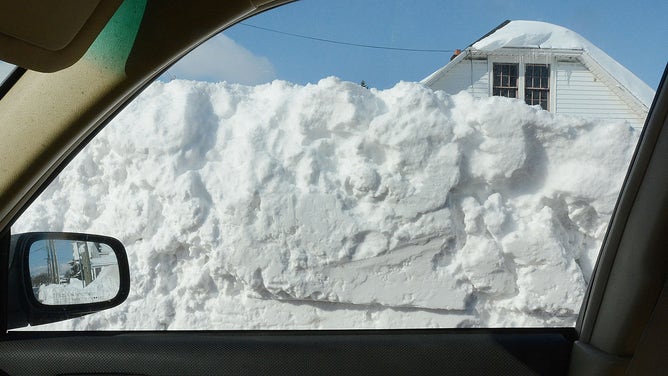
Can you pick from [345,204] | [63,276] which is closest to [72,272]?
[63,276]

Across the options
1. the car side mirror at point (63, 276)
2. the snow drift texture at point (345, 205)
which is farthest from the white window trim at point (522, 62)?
the car side mirror at point (63, 276)

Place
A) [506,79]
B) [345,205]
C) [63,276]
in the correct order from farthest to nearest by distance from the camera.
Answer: [345,205], [506,79], [63,276]

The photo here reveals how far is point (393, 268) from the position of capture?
10.4 ft

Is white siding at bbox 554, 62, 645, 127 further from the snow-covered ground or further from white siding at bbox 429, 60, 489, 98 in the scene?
the snow-covered ground

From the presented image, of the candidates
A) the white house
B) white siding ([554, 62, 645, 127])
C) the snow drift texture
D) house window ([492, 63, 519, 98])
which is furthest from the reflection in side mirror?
white siding ([554, 62, 645, 127])

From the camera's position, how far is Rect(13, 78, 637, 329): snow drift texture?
3.04m

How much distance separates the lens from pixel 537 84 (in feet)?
8.54

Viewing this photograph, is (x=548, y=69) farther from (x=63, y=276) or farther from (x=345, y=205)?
(x=63, y=276)

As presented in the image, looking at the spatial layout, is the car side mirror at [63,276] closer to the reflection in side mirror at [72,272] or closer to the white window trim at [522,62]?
the reflection in side mirror at [72,272]

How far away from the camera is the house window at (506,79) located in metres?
2.46

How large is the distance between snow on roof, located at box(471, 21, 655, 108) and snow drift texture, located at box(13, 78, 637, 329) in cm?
50

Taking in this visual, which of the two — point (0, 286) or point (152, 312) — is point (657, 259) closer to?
point (0, 286)

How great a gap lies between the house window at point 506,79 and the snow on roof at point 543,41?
0.09 m

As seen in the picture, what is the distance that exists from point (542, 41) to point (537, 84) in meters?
0.20
